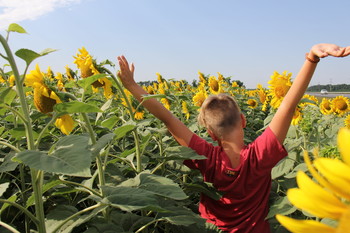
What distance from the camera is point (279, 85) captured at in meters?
2.79

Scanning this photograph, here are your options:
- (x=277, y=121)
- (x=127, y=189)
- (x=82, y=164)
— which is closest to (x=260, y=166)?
(x=277, y=121)

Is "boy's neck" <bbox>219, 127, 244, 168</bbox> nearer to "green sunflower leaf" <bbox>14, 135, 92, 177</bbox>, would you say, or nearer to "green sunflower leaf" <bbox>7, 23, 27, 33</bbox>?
"green sunflower leaf" <bbox>14, 135, 92, 177</bbox>

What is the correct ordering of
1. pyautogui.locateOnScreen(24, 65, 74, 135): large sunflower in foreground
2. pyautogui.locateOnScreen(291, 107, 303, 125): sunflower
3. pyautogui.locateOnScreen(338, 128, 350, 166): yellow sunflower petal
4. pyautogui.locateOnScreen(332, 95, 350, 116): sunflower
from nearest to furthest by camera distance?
pyautogui.locateOnScreen(338, 128, 350, 166): yellow sunflower petal
pyautogui.locateOnScreen(24, 65, 74, 135): large sunflower in foreground
pyautogui.locateOnScreen(291, 107, 303, 125): sunflower
pyautogui.locateOnScreen(332, 95, 350, 116): sunflower

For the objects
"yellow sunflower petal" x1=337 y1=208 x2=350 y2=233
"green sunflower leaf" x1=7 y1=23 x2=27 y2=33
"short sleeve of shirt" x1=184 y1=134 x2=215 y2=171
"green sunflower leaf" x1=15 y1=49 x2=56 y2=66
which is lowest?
"short sleeve of shirt" x1=184 y1=134 x2=215 y2=171

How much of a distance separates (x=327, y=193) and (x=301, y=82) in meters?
1.41

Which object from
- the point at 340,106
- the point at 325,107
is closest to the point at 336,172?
the point at 340,106

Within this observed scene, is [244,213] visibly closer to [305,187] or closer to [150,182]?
[150,182]

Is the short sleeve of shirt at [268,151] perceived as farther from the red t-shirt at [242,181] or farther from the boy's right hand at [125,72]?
the boy's right hand at [125,72]

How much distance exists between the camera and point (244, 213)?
6.63ft

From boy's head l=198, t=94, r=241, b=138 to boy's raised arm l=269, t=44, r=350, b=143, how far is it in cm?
24

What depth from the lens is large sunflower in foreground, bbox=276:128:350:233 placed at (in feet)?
1.15

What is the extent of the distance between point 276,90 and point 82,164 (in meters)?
2.15

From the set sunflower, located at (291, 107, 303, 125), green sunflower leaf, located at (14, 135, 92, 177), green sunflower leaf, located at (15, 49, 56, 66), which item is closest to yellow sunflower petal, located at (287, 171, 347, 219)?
green sunflower leaf, located at (14, 135, 92, 177)

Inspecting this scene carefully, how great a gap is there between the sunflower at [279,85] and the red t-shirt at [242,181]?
94 cm
